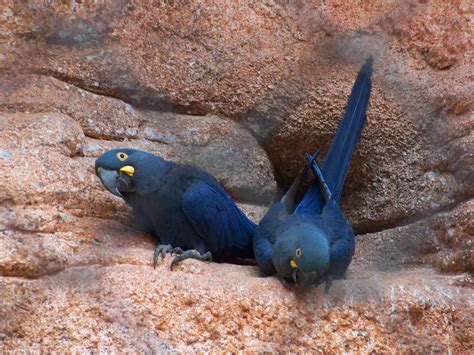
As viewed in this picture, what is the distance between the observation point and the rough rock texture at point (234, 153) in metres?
2.04

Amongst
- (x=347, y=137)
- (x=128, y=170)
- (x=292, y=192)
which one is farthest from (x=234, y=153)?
(x=128, y=170)

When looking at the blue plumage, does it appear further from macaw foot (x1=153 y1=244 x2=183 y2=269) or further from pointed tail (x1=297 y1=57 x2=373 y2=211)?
pointed tail (x1=297 y1=57 x2=373 y2=211)

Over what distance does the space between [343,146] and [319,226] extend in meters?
0.38

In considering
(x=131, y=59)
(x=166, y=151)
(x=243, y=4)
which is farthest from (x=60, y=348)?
(x=243, y=4)

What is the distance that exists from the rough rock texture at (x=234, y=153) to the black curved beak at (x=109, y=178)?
0.06 metres

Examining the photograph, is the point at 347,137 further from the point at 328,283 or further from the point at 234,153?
the point at 328,283

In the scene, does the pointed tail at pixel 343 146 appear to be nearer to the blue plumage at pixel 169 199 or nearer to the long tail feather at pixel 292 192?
the long tail feather at pixel 292 192

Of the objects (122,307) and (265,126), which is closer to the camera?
(122,307)

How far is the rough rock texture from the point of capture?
2035 mm

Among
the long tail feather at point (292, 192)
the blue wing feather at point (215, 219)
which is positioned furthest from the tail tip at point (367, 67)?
the blue wing feather at point (215, 219)

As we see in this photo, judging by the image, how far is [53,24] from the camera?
2717 millimetres

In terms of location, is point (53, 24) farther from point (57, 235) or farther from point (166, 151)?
point (57, 235)

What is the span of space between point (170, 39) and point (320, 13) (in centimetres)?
60

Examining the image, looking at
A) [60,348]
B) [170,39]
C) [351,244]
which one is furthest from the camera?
[170,39]
